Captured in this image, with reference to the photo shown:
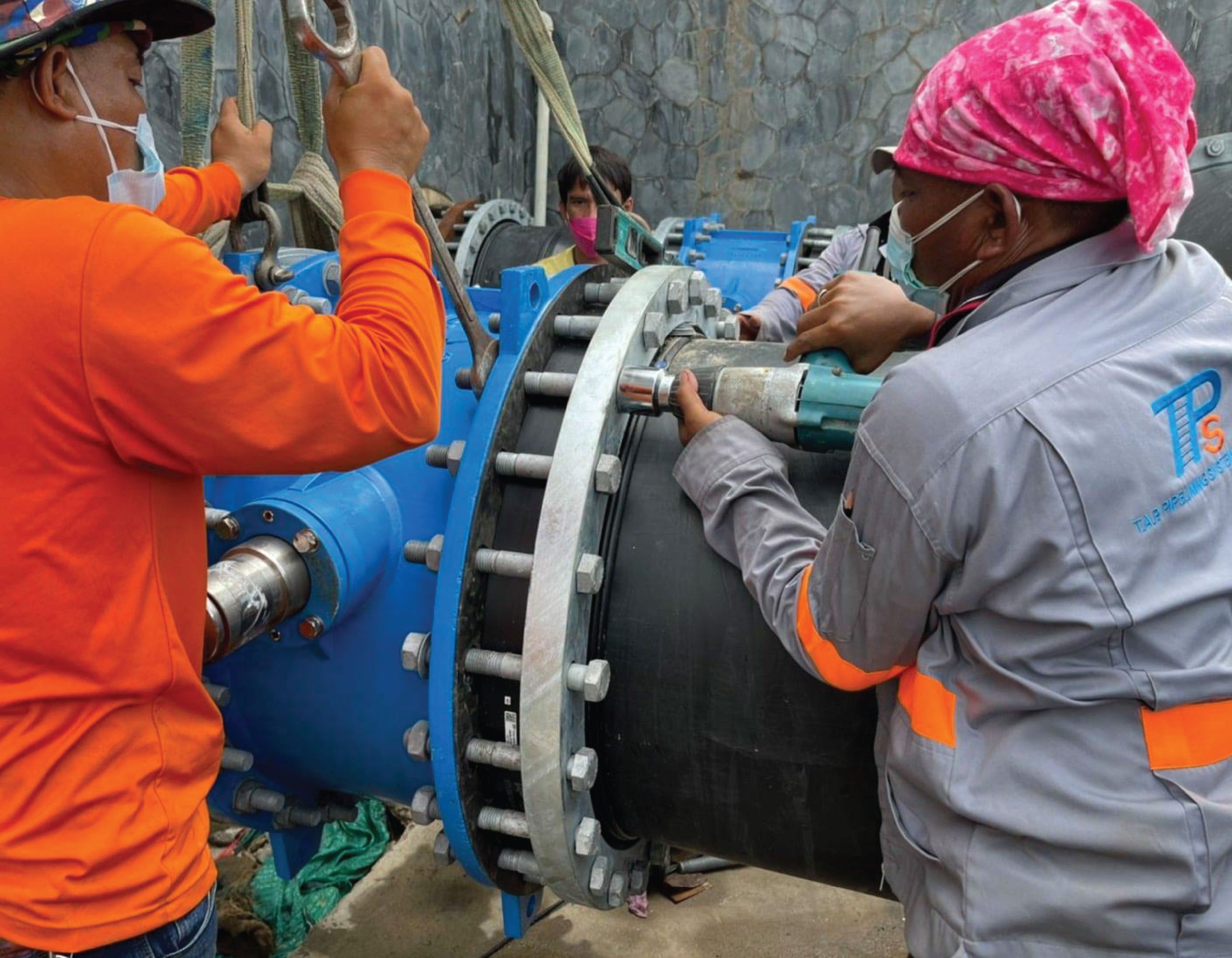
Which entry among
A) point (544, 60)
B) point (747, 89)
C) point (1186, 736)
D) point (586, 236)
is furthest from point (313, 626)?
point (747, 89)

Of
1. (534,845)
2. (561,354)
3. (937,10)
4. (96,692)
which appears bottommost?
(534,845)

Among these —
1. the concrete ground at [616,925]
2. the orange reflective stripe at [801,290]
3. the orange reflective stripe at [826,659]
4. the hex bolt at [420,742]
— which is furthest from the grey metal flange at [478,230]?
the orange reflective stripe at [826,659]

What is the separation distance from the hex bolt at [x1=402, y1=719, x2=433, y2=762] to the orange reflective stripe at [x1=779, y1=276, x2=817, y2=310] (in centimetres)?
136

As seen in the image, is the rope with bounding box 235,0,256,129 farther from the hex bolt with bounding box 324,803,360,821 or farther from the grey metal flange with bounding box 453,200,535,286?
the grey metal flange with bounding box 453,200,535,286

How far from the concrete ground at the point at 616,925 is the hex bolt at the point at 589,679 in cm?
126

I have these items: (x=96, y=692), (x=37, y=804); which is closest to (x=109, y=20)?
(x=96, y=692)

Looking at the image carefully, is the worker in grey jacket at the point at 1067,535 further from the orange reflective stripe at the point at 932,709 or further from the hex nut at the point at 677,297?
the hex nut at the point at 677,297

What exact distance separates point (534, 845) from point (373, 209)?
0.80 meters

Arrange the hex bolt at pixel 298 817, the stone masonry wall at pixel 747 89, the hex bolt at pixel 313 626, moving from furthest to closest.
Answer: the stone masonry wall at pixel 747 89
the hex bolt at pixel 298 817
the hex bolt at pixel 313 626

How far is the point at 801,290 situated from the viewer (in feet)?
7.42

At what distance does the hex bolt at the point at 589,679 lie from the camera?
47.0 inches

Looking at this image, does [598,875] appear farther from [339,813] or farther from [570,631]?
[339,813]

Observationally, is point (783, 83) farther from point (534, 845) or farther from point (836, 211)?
point (534, 845)

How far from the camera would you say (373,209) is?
1.06 metres
